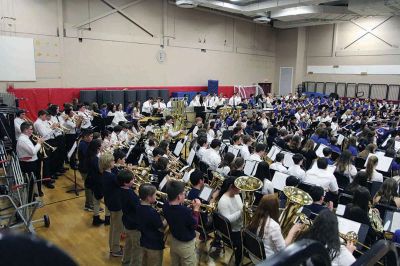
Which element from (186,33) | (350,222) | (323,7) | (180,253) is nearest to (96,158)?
(180,253)

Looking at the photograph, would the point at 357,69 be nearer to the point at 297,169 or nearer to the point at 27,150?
the point at 297,169

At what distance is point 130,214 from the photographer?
4812 millimetres

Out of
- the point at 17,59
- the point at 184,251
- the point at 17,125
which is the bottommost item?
the point at 184,251

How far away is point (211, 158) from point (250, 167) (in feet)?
4.27

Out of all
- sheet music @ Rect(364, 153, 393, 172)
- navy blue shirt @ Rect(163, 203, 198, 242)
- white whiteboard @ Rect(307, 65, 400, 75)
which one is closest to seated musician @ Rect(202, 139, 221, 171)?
navy blue shirt @ Rect(163, 203, 198, 242)

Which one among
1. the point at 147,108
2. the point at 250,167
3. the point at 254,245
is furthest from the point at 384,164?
the point at 147,108

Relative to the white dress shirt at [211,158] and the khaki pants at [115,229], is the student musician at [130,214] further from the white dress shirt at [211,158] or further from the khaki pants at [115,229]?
the white dress shirt at [211,158]

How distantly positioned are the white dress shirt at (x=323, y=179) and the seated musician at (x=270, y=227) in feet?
8.26

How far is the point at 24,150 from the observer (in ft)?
23.8

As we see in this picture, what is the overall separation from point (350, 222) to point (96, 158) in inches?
191

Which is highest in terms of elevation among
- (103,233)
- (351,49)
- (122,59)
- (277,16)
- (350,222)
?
(277,16)

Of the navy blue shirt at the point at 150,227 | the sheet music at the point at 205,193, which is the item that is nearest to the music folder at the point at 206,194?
the sheet music at the point at 205,193

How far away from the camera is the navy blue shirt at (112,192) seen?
17.6ft

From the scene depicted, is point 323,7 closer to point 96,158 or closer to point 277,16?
point 277,16
